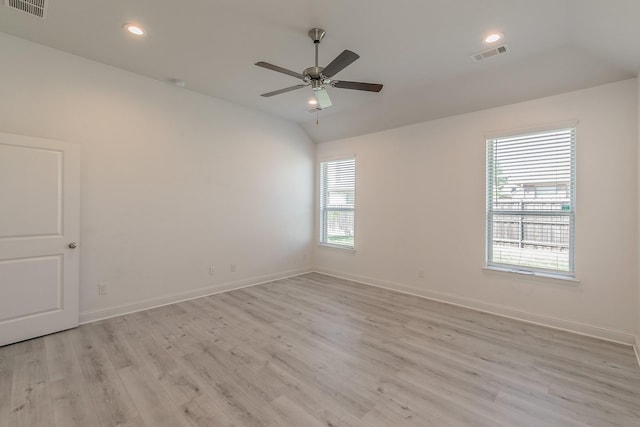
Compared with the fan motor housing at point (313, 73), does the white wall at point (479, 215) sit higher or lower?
lower

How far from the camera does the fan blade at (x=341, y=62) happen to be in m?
2.23

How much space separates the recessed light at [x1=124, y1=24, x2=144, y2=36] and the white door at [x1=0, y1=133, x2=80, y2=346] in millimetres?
1382

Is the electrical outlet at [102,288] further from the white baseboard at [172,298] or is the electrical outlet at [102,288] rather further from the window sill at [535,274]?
the window sill at [535,274]

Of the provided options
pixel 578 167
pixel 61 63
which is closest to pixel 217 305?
pixel 61 63

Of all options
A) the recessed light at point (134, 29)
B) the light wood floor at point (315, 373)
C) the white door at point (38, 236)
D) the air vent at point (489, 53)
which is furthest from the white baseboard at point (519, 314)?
the recessed light at point (134, 29)

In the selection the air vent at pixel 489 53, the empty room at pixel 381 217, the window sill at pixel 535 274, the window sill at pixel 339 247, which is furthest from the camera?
the window sill at pixel 339 247

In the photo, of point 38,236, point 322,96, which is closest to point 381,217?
point 322,96

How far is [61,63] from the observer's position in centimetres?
315

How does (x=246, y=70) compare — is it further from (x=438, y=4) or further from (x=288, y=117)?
(x=438, y=4)

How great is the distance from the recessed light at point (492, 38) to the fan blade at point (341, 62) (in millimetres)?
1435

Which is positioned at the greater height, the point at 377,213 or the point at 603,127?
the point at 603,127

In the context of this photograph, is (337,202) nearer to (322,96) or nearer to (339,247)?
(339,247)

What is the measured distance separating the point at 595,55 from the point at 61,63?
5526 mm

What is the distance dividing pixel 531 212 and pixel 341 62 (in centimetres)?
297
